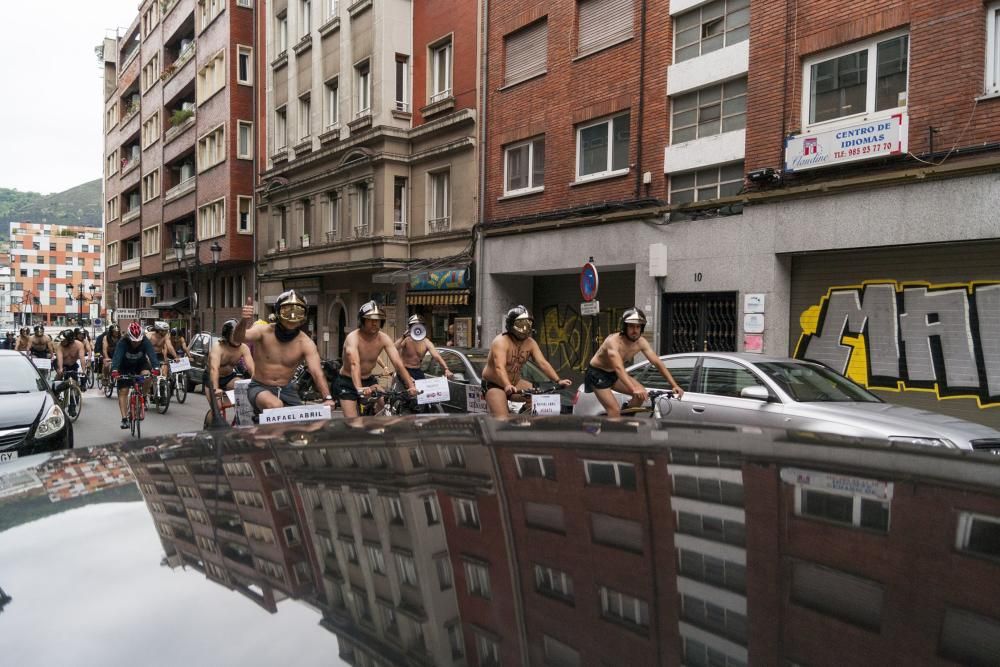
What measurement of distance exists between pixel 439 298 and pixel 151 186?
34.0m

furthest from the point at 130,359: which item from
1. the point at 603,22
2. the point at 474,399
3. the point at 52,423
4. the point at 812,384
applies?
the point at 603,22

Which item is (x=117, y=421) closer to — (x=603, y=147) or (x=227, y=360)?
(x=227, y=360)

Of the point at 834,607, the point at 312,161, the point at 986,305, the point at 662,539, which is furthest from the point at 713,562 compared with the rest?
the point at 312,161

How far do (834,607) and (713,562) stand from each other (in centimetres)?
25

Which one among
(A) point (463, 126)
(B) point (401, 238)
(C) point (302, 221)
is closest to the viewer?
(A) point (463, 126)

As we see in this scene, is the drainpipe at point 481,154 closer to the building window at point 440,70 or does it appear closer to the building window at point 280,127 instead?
the building window at point 440,70

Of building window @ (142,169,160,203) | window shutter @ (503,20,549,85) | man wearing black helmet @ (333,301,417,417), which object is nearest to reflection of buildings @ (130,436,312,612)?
man wearing black helmet @ (333,301,417,417)

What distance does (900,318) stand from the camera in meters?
12.8

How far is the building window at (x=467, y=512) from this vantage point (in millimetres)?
1736

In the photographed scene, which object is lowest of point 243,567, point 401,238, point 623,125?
point 243,567

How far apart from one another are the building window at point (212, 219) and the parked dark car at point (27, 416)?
27736 millimetres

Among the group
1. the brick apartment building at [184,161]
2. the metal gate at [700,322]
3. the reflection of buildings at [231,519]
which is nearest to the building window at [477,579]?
the reflection of buildings at [231,519]

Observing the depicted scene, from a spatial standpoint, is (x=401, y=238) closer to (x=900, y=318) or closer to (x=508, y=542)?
(x=900, y=318)

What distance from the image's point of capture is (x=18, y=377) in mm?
8664
